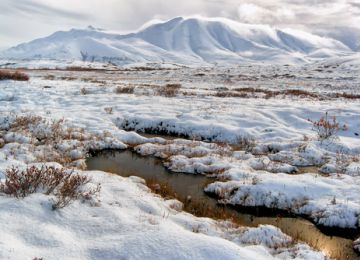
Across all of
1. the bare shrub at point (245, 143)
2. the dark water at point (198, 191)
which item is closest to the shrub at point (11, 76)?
the dark water at point (198, 191)

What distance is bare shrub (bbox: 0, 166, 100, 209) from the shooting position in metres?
8.29

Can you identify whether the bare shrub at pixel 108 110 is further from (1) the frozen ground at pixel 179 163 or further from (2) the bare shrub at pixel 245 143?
(2) the bare shrub at pixel 245 143

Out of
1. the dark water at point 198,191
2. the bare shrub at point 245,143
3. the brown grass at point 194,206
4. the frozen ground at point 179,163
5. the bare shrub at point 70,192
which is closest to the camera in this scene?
the frozen ground at point 179,163

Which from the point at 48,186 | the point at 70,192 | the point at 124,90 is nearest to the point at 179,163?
the point at 70,192

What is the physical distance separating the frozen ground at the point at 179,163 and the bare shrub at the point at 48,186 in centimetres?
26

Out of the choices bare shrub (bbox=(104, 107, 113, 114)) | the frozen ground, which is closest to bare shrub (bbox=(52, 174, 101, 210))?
the frozen ground

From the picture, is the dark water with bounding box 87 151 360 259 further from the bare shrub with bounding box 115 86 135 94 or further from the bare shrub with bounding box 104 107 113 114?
the bare shrub with bounding box 115 86 135 94

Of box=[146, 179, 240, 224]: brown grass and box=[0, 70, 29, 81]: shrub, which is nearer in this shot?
box=[146, 179, 240, 224]: brown grass

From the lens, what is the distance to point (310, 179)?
39.9 feet

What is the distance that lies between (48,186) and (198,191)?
15.8ft

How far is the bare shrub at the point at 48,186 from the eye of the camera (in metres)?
8.29

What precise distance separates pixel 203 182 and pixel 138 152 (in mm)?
4046

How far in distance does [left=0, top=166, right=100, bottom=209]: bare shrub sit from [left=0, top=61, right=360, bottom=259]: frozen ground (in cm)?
26

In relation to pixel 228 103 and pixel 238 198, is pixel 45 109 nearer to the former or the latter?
pixel 228 103
